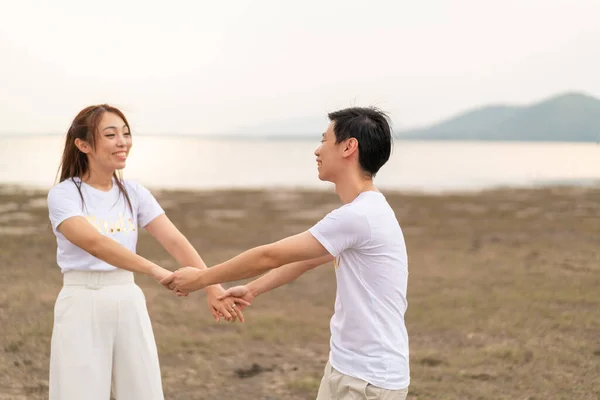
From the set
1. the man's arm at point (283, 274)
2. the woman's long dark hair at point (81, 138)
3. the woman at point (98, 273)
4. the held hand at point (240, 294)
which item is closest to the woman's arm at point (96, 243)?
the woman at point (98, 273)

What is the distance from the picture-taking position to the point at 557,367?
7.39 metres

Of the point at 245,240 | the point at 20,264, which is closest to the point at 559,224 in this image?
the point at 245,240

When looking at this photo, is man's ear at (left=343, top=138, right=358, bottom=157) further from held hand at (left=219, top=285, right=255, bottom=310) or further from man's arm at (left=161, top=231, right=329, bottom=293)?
held hand at (left=219, top=285, right=255, bottom=310)

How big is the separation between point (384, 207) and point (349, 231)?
0.23m

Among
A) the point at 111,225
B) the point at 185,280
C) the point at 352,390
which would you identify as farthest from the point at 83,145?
the point at 352,390

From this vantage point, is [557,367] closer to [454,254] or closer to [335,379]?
[335,379]

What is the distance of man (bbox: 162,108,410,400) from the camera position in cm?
288

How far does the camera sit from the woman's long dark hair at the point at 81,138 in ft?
12.2

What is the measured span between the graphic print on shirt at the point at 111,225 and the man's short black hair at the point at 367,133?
1372mm

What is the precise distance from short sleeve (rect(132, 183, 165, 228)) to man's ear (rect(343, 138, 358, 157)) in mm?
1346

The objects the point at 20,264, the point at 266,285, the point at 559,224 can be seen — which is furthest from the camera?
the point at 559,224

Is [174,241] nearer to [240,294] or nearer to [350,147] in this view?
[240,294]

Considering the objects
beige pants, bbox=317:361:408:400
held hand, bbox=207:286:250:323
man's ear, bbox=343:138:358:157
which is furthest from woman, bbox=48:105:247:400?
man's ear, bbox=343:138:358:157

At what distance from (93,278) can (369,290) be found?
1.52m
